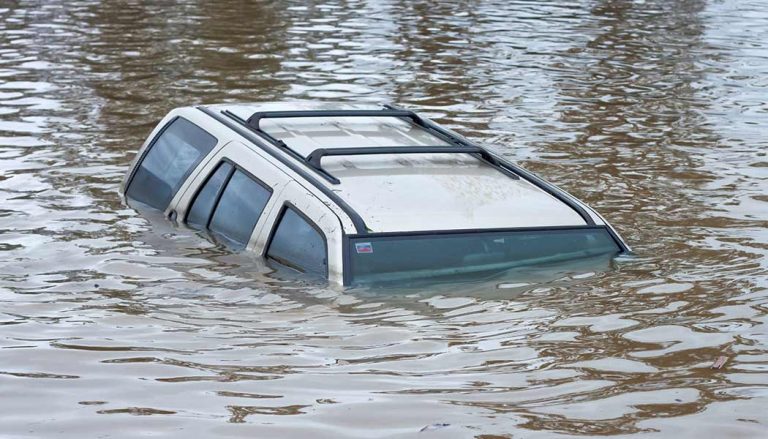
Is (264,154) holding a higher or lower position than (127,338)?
higher

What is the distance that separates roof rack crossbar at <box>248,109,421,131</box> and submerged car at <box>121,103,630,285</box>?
0.01m

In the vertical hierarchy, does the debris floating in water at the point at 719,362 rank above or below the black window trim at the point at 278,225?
below

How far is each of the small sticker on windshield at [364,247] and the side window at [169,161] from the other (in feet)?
6.81

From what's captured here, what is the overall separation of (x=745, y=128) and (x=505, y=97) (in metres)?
3.25

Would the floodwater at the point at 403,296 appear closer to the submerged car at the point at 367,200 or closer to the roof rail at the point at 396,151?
the submerged car at the point at 367,200

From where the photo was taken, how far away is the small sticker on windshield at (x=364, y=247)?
27.2ft

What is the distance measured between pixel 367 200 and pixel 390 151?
26.8 inches

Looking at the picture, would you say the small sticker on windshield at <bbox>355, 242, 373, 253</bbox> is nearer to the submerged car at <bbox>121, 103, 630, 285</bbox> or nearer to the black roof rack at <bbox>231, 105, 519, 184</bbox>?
the submerged car at <bbox>121, 103, 630, 285</bbox>

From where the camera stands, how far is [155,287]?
9312mm

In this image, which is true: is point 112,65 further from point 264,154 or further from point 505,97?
point 264,154

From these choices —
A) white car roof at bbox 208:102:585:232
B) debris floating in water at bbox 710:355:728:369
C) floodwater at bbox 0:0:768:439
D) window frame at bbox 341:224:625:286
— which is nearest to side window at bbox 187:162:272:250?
floodwater at bbox 0:0:768:439

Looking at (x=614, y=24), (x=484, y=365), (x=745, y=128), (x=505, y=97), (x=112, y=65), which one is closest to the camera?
(x=484, y=365)

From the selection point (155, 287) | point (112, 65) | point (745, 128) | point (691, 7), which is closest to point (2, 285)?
point (155, 287)

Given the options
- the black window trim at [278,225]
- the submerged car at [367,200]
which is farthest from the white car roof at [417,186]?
the black window trim at [278,225]
